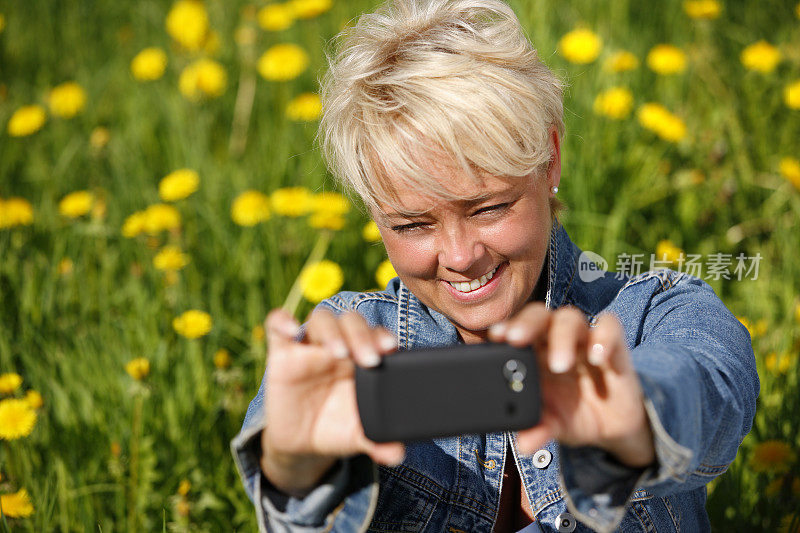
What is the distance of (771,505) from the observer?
1.54m

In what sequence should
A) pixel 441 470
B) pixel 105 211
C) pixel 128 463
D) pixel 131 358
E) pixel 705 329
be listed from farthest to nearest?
pixel 105 211 → pixel 131 358 → pixel 128 463 → pixel 441 470 → pixel 705 329

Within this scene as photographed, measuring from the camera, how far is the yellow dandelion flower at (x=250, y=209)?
2262 millimetres

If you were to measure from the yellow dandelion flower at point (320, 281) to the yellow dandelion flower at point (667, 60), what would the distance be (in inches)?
51.0

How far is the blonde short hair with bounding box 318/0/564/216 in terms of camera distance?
111cm

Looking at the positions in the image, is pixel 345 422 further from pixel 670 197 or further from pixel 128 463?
pixel 670 197

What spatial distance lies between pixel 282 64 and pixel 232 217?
2.32 ft

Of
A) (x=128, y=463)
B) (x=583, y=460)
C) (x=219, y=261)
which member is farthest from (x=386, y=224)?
(x=219, y=261)

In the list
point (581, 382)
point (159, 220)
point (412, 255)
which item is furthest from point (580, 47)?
point (581, 382)

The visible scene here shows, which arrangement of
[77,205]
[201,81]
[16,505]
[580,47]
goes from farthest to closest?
[201,81]
[580,47]
[77,205]
[16,505]

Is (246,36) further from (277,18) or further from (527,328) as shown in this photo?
(527,328)

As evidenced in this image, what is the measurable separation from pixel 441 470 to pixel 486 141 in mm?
499

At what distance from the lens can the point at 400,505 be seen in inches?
47.2

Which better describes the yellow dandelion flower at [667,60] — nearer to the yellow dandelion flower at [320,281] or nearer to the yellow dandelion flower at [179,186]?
the yellow dandelion flower at [320,281]

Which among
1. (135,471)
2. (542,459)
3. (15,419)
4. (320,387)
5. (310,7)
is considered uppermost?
(320,387)
